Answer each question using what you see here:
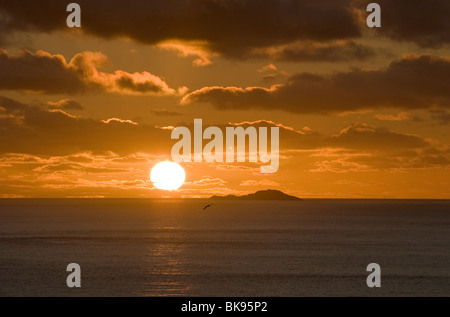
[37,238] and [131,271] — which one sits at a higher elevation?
[37,238]

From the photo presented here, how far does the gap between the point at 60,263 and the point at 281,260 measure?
39.6 m

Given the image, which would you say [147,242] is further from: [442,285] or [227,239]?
[442,285]
